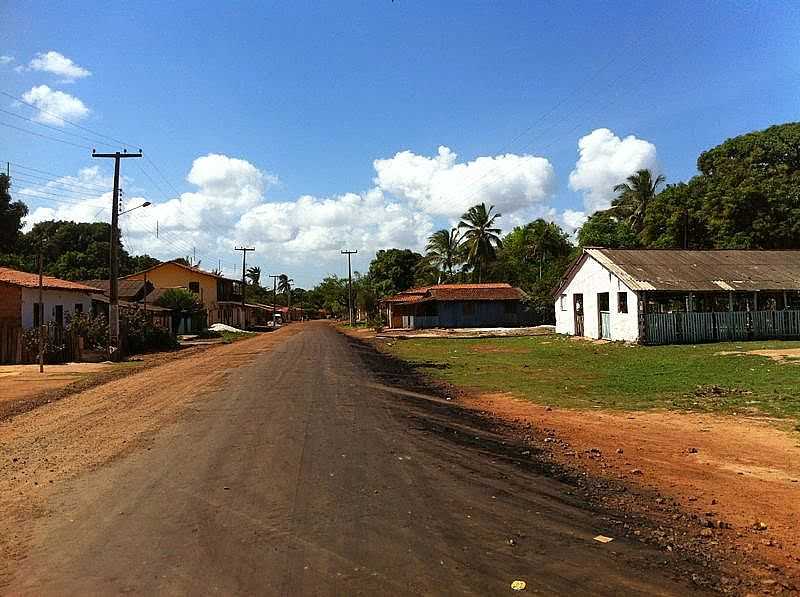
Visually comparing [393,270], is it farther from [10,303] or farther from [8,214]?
[10,303]

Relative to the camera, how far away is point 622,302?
1217 inches

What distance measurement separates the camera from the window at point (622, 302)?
3044cm

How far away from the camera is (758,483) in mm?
6965

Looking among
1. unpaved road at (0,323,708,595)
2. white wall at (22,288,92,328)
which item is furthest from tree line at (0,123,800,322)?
unpaved road at (0,323,708,595)

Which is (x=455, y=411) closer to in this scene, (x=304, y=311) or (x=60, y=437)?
(x=60, y=437)

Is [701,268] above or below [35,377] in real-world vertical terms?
above

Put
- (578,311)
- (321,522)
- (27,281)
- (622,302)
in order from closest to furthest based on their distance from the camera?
1. (321,522)
2. (27,281)
3. (622,302)
4. (578,311)

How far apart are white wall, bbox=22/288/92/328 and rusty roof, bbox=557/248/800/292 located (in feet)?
89.5

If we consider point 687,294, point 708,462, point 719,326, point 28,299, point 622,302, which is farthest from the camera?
point 622,302

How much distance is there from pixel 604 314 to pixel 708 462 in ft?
83.9

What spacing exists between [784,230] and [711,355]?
25.3 meters

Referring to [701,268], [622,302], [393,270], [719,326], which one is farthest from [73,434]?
[393,270]

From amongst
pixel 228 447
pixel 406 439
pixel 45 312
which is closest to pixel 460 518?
pixel 406 439

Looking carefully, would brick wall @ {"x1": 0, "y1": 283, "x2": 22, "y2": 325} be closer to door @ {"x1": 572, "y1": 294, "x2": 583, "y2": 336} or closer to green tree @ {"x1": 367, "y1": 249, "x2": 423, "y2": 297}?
door @ {"x1": 572, "y1": 294, "x2": 583, "y2": 336}
